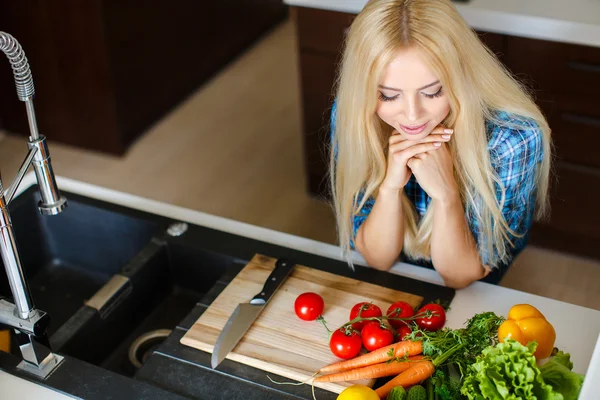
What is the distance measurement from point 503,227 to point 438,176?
0.75 feet

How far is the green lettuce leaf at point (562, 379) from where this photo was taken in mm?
1137

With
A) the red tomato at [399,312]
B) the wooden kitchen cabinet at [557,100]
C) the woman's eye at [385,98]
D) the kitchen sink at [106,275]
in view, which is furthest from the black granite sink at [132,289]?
the wooden kitchen cabinet at [557,100]

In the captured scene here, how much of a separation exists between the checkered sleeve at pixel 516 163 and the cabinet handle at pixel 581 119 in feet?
3.00

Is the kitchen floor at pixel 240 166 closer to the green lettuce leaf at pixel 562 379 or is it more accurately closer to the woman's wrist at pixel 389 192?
the woman's wrist at pixel 389 192

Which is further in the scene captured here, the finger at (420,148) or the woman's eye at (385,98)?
the finger at (420,148)

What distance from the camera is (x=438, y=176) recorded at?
1503 mm

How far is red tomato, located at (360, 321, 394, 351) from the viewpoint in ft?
4.21

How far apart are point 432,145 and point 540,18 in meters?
1.04

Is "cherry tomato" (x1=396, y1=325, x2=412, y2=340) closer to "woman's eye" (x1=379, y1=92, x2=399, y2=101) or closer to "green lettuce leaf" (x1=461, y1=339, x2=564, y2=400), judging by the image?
"green lettuce leaf" (x1=461, y1=339, x2=564, y2=400)

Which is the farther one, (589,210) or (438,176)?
(589,210)

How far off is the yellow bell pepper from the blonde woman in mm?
240

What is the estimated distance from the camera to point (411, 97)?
4.42 ft

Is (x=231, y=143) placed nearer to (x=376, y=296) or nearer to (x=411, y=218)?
(x=411, y=218)

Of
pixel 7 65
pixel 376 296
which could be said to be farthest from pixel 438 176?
pixel 7 65
